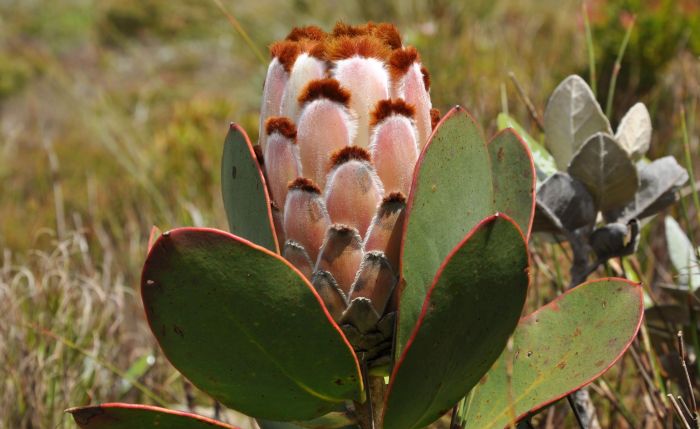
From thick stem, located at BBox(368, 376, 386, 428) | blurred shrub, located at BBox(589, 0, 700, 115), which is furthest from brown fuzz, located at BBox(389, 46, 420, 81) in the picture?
blurred shrub, located at BBox(589, 0, 700, 115)

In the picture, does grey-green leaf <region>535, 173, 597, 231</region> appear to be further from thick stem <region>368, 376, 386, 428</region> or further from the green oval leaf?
thick stem <region>368, 376, 386, 428</region>

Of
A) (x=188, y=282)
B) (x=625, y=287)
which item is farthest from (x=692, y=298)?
(x=188, y=282)

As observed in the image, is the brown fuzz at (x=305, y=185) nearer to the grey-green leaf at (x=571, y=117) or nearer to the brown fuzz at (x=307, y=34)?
the brown fuzz at (x=307, y=34)

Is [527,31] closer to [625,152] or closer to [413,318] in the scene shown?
[625,152]

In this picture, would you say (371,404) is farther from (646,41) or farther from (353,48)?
(646,41)

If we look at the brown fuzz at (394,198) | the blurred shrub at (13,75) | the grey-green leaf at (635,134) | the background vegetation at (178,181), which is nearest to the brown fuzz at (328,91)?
the brown fuzz at (394,198)

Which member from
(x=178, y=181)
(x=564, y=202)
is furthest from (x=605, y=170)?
(x=178, y=181)
